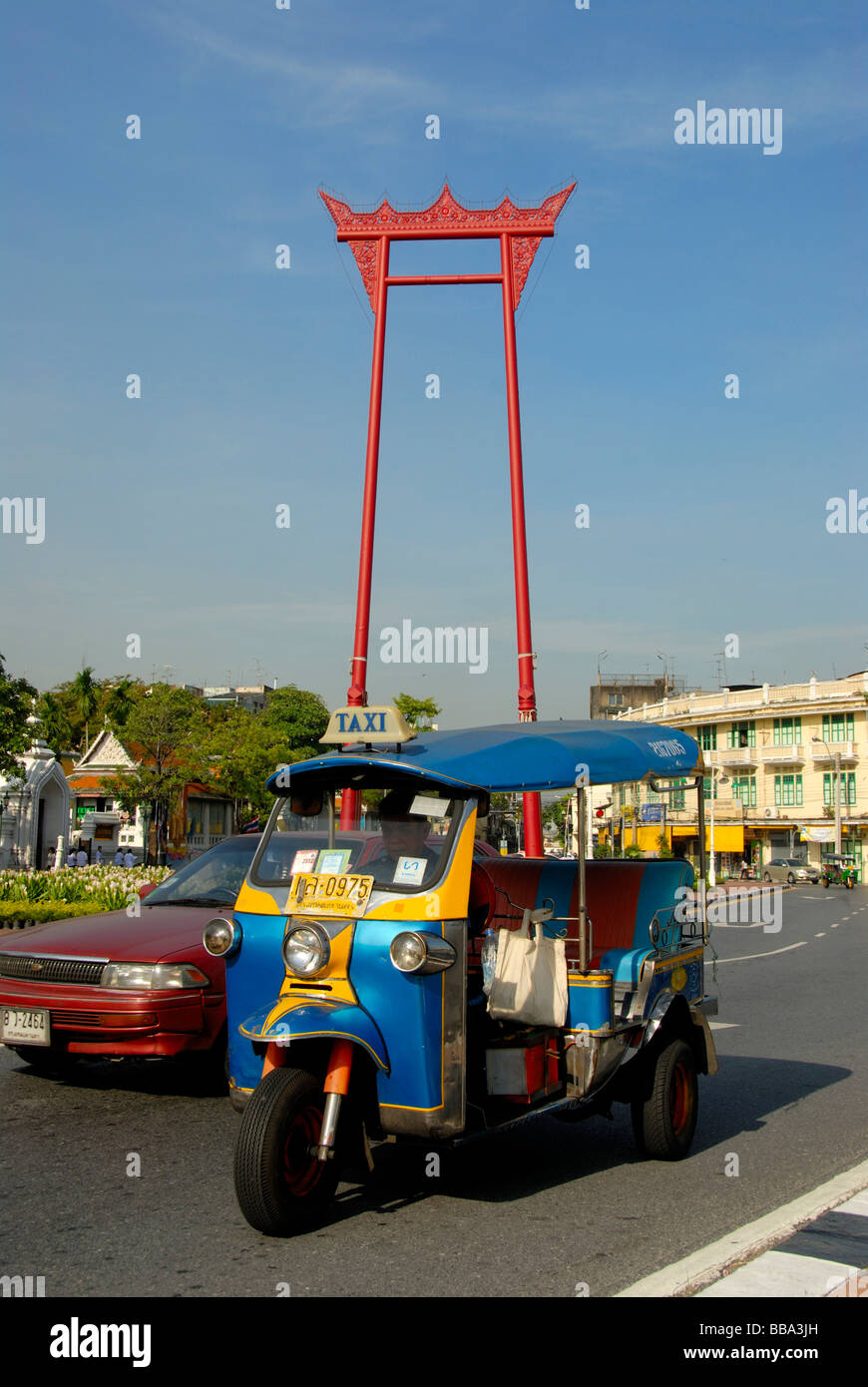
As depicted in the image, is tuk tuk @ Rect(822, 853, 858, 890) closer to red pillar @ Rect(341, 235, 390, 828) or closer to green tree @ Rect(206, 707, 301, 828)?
green tree @ Rect(206, 707, 301, 828)

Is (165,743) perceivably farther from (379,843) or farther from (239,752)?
(379,843)

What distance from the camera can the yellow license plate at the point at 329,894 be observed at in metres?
5.39

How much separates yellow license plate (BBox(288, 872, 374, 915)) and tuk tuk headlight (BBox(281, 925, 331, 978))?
148mm

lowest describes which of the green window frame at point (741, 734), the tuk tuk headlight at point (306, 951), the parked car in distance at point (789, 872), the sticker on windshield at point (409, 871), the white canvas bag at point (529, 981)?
the parked car in distance at point (789, 872)

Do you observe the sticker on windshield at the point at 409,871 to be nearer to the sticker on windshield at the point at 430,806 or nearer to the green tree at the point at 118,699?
the sticker on windshield at the point at 430,806

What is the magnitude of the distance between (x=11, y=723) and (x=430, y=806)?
109ft

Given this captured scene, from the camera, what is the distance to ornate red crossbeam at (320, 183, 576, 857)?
26.0m

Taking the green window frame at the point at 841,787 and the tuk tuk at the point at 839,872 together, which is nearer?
the tuk tuk at the point at 839,872

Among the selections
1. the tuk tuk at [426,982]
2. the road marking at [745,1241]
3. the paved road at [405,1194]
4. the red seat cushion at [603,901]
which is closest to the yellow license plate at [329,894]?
the tuk tuk at [426,982]

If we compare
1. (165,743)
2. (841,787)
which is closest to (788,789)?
(841,787)

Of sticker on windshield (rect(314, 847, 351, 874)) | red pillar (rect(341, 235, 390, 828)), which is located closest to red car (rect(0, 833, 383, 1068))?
sticker on windshield (rect(314, 847, 351, 874))

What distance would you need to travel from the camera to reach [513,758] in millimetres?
5859

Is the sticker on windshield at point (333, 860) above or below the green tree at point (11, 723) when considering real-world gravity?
below

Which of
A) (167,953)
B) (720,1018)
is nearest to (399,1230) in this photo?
(167,953)
